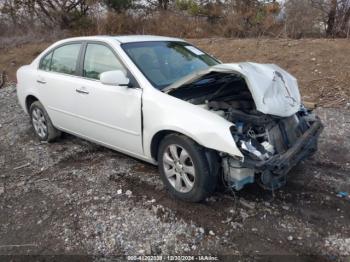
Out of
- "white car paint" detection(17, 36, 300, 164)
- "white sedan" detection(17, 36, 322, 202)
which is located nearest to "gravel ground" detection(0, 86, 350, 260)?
"white sedan" detection(17, 36, 322, 202)

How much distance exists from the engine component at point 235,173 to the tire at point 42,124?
3126 millimetres

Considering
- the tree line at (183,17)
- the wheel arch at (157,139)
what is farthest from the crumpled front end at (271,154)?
the tree line at (183,17)

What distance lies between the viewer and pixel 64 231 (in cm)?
337

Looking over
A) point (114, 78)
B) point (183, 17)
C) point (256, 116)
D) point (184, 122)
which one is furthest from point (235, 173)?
point (183, 17)

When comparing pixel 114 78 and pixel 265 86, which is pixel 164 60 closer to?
pixel 114 78

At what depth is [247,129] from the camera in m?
3.36

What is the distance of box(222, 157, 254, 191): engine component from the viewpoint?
10.7 feet

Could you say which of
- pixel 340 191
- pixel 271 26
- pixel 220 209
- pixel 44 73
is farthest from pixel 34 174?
pixel 271 26

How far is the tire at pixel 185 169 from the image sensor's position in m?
3.35

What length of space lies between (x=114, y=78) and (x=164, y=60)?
2.67 feet

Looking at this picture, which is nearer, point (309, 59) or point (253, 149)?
point (253, 149)

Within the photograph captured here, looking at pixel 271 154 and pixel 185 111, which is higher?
pixel 185 111

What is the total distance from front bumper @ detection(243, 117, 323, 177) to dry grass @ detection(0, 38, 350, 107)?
3.15m

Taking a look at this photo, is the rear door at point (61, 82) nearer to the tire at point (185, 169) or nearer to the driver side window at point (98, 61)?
the driver side window at point (98, 61)
